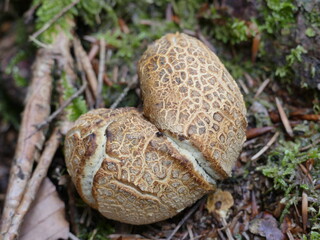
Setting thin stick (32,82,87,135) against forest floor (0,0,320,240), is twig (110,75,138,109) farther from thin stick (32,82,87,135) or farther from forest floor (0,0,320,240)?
thin stick (32,82,87,135)

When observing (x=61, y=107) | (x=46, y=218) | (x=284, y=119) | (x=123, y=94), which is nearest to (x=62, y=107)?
(x=61, y=107)

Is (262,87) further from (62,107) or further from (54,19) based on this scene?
(54,19)

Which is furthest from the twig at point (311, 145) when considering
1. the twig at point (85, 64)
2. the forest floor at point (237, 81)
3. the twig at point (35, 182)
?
the twig at point (35, 182)

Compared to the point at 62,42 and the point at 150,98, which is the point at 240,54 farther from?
the point at 62,42

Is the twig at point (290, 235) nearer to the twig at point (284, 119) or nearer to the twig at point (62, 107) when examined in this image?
the twig at point (284, 119)

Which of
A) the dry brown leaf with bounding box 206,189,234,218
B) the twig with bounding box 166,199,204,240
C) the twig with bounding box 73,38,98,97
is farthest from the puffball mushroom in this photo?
the twig with bounding box 73,38,98,97
